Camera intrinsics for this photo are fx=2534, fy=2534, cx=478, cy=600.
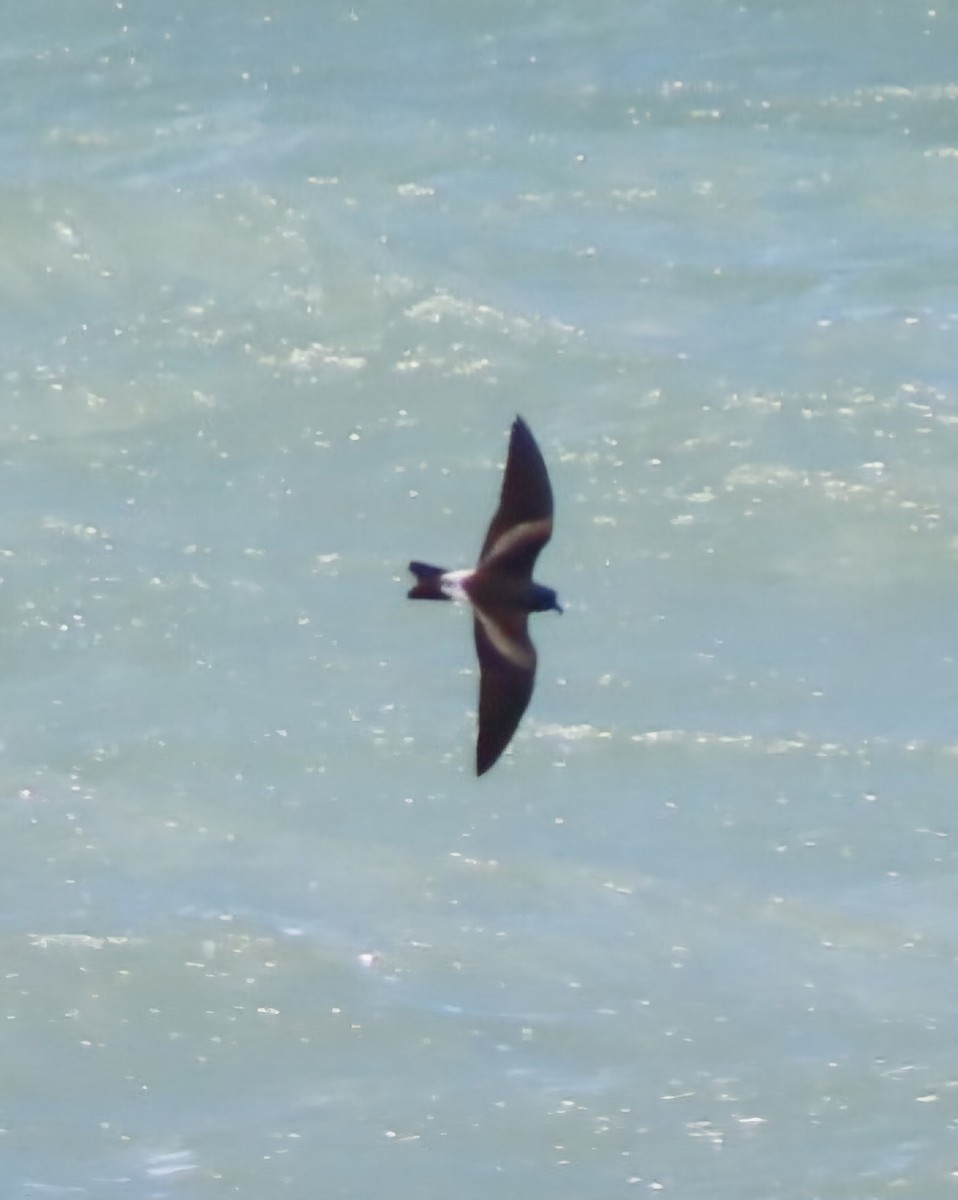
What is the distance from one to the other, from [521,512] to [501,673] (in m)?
0.28

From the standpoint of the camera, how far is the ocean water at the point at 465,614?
5.39m

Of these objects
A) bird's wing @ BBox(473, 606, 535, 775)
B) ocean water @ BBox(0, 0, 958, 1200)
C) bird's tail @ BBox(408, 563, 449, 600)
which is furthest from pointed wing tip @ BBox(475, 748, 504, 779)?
ocean water @ BBox(0, 0, 958, 1200)

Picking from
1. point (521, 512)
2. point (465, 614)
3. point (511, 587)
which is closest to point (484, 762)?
point (511, 587)

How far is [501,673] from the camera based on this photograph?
423cm

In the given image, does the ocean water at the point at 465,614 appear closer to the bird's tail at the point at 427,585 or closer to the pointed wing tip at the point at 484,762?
the pointed wing tip at the point at 484,762

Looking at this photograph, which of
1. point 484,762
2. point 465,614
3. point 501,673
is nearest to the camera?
point 484,762

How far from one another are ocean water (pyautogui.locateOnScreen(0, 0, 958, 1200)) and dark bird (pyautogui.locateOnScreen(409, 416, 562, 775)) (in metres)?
1.32

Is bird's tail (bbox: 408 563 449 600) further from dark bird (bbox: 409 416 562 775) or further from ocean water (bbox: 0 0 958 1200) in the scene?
ocean water (bbox: 0 0 958 1200)

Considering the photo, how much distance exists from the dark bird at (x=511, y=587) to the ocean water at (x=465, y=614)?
52.0 inches

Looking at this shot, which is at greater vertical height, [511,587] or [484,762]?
[511,587]

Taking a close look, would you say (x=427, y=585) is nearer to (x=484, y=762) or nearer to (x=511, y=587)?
(x=511, y=587)

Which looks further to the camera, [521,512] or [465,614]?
[465,614]

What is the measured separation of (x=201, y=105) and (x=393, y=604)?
3299 mm

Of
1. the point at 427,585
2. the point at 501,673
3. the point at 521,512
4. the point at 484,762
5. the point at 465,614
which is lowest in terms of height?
the point at 484,762
